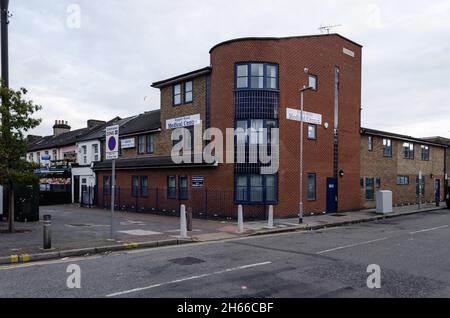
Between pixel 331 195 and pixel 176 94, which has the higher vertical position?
pixel 176 94

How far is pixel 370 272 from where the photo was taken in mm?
8266

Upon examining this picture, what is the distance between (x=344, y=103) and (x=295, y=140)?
5919mm

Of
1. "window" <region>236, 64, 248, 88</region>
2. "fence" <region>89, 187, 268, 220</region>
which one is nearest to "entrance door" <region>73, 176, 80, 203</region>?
"fence" <region>89, 187, 268, 220</region>

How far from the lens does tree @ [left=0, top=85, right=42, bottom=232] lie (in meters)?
13.5

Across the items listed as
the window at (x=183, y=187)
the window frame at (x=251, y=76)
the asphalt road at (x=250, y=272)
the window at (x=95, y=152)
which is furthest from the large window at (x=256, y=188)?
the window at (x=95, y=152)

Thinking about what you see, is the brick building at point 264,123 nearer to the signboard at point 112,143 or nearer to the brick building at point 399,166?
the brick building at point 399,166

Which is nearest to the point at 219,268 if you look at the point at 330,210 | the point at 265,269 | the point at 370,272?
the point at 265,269

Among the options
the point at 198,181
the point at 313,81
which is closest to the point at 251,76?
the point at 313,81

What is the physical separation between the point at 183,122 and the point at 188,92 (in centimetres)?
195

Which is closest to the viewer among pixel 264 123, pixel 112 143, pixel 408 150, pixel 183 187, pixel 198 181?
pixel 112 143

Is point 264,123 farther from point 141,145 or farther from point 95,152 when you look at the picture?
point 95,152

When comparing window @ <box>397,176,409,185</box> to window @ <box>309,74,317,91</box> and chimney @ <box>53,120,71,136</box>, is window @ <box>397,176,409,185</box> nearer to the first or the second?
window @ <box>309,74,317,91</box>

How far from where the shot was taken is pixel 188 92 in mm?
24078
